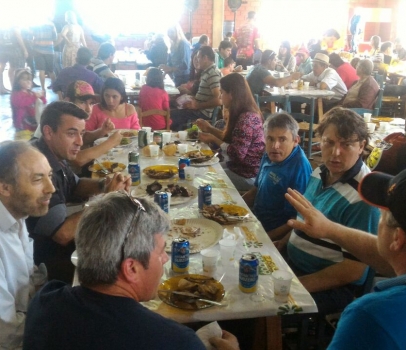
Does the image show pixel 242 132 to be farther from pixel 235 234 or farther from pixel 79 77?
pixel 79 77

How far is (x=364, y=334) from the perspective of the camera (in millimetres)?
972

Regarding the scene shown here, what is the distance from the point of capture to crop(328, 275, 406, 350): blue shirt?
94 centimetres

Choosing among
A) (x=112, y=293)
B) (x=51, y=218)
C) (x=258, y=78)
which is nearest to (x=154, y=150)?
(x=51, y=218)

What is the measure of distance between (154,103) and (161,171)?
2274 mm

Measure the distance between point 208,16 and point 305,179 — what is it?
1058 centimetres

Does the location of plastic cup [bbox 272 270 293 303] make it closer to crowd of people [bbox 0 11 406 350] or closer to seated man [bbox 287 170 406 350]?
crowd of people [bbox 0 11 406 350]

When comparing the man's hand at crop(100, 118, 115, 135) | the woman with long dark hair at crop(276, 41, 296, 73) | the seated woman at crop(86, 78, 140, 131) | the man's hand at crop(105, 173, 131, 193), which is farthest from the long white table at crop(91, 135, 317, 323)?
the woman with long dark hair at crop(276, 41, 296, 73)

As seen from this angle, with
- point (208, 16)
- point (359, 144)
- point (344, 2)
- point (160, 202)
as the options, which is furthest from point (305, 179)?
point (344, 2)

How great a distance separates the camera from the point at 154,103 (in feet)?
16.7

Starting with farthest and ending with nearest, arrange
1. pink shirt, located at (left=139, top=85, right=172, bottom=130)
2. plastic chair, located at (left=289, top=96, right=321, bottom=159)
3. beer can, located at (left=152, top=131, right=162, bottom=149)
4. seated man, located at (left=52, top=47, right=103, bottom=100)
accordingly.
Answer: seated man, located at (left=52, top=47, right=103, bottom=100), pink shirt, located at (left=139, top=85, right=172, bottom=130), plastic chair, located at (left=289, top=96, right=321, bottom=159), beer can, located at (left=152, top=131, right=162, bottom=149)

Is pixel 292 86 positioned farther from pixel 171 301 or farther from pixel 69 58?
pixel 171 301

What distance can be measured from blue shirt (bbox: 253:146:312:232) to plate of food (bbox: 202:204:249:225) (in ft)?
1.41

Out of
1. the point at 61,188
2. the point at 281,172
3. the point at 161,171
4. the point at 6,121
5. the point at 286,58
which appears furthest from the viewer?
the point at 286,58

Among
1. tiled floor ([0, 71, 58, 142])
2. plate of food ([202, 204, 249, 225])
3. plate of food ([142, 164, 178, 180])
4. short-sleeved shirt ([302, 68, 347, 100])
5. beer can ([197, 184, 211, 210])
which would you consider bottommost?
tiled floor ([0, 71, 58, 142])
